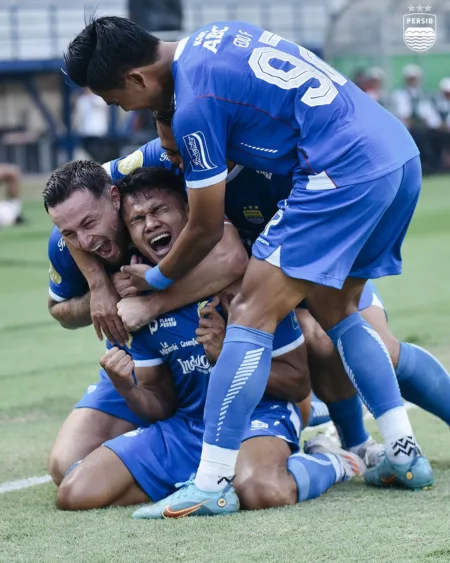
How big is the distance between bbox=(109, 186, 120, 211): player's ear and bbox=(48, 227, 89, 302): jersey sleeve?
1.20ft

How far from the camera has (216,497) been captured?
11.8 ft

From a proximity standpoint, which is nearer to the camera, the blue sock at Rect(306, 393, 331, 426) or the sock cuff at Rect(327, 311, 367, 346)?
the sock cuff at Rect(327, 311, 367, 346)

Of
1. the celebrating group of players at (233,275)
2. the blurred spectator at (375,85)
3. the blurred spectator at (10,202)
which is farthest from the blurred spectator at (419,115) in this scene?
the celebrating group of players at (233,275)

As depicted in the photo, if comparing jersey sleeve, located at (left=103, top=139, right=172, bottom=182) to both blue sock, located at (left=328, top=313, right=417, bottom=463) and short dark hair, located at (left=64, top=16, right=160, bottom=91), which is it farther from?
→ blue sock, located at (left=328, top=313, right=417, bottom=463)

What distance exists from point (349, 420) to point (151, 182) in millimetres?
1219

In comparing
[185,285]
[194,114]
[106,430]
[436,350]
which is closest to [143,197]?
[185,285]

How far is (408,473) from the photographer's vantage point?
3797 mm

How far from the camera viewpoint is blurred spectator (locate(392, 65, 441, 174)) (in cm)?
1902

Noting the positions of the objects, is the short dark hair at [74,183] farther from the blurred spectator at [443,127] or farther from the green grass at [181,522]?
the blurred spectator at [443,127]

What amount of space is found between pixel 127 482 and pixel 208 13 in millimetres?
21574

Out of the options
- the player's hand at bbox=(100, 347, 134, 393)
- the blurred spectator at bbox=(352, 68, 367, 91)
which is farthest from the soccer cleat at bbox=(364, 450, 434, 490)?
the blurred spectator at bbox=(352, 68, 367, 91)

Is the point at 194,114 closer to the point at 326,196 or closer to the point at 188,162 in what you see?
the point at 188,162

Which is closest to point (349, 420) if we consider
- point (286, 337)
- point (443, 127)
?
point (286, 337)

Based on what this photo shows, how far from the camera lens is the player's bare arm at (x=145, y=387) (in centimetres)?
403
